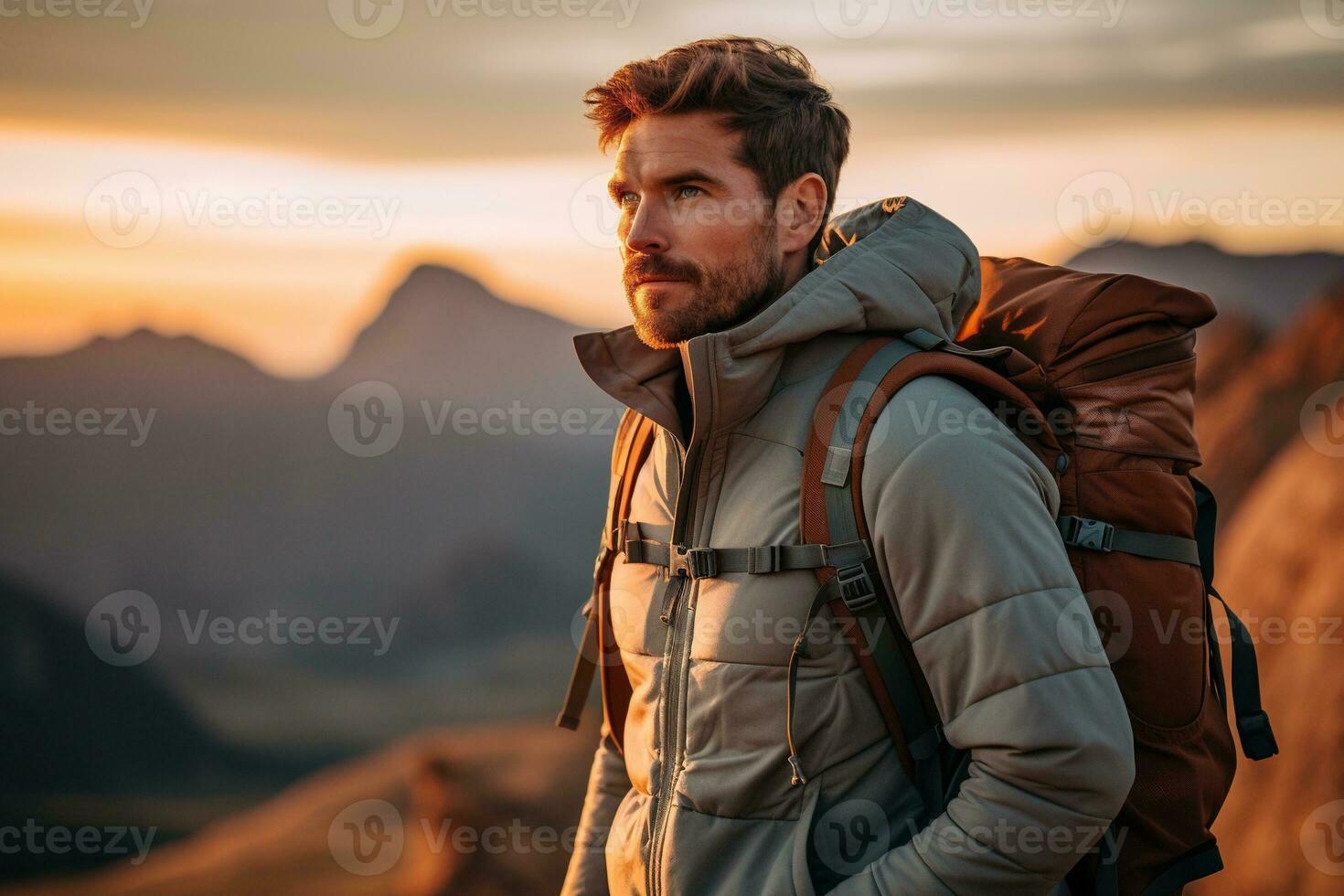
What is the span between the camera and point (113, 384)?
4145 millimetres

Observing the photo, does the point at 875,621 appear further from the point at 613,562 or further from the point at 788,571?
the point at 613,562

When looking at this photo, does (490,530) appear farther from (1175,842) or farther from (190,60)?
(1175,842)

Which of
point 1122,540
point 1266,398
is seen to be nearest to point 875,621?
point 1122,540

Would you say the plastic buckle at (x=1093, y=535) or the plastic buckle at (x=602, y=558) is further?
the plastic buckle at (x=602, y=558)

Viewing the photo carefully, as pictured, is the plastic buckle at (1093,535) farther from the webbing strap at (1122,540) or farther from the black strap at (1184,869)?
the black strap at (1184,869)

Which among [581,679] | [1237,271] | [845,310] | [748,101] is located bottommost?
[581,679]

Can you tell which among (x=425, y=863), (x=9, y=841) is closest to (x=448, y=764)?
(x=425, y=863)

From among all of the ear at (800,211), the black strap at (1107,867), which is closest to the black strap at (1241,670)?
the black strap at (1107,867)

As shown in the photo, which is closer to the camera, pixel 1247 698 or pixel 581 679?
pixel 1247 698

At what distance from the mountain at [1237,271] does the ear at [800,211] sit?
261 centimetres

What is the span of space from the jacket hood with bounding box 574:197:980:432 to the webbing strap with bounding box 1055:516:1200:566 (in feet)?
1.17

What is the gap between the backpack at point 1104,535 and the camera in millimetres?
1553

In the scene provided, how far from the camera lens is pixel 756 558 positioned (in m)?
1.62

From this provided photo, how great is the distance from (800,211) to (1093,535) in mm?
744
